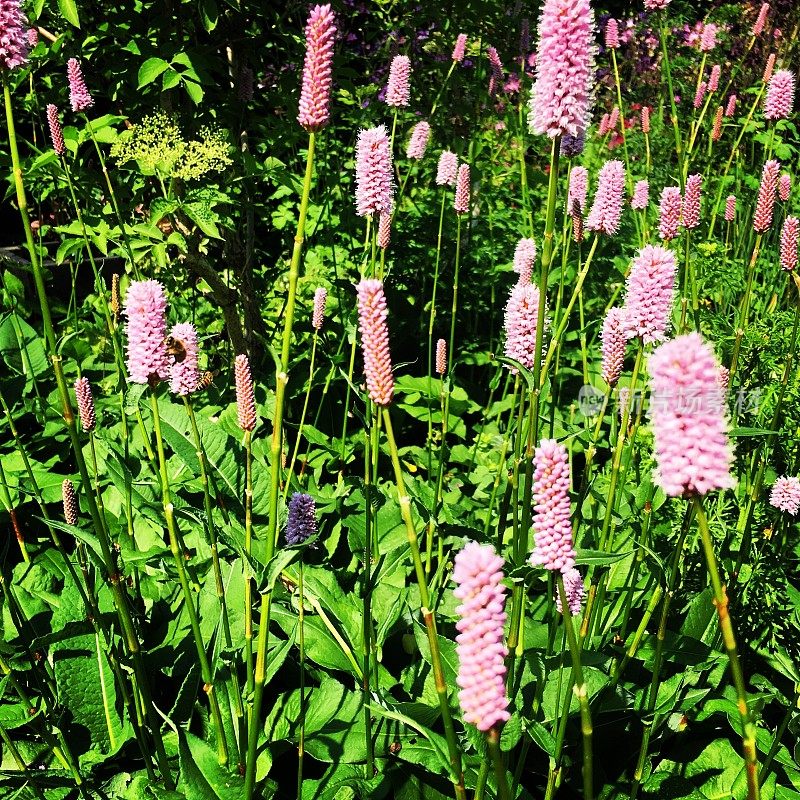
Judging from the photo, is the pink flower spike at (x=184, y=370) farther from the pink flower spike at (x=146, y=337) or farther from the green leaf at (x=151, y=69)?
the green leaf at (x=151, y=69)

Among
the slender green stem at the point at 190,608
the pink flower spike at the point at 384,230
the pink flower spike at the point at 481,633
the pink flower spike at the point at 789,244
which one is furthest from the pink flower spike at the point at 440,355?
the pink flower spike at the point at 481,633

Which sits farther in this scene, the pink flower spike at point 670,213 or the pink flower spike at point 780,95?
the pink flower spike at point 780,95

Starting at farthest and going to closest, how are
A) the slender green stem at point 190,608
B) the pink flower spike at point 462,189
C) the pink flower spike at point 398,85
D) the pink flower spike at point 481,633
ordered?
the pink flower spike at point 398,85 → the pink flower spike at point 462,189 → the slender green stem at point 190,608 → the pink flower spike at point 481,633

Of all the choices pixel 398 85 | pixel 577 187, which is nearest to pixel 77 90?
pixel 398 85

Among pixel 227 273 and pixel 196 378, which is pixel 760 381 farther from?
pixel 227 273

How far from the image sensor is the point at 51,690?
242 cm

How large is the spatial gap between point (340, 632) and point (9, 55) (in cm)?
179

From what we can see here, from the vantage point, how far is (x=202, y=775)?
2080 mm

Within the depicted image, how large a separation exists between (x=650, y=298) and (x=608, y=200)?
916mm

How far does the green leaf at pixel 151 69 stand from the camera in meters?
3.17

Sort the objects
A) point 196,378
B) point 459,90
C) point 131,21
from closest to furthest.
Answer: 1. point 196,378
2. point 131,21
3. point 459,90

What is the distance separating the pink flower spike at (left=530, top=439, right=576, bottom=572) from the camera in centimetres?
128

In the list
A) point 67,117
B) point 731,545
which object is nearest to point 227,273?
point 67,117

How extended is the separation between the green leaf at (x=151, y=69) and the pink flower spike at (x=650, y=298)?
2.10 meters
